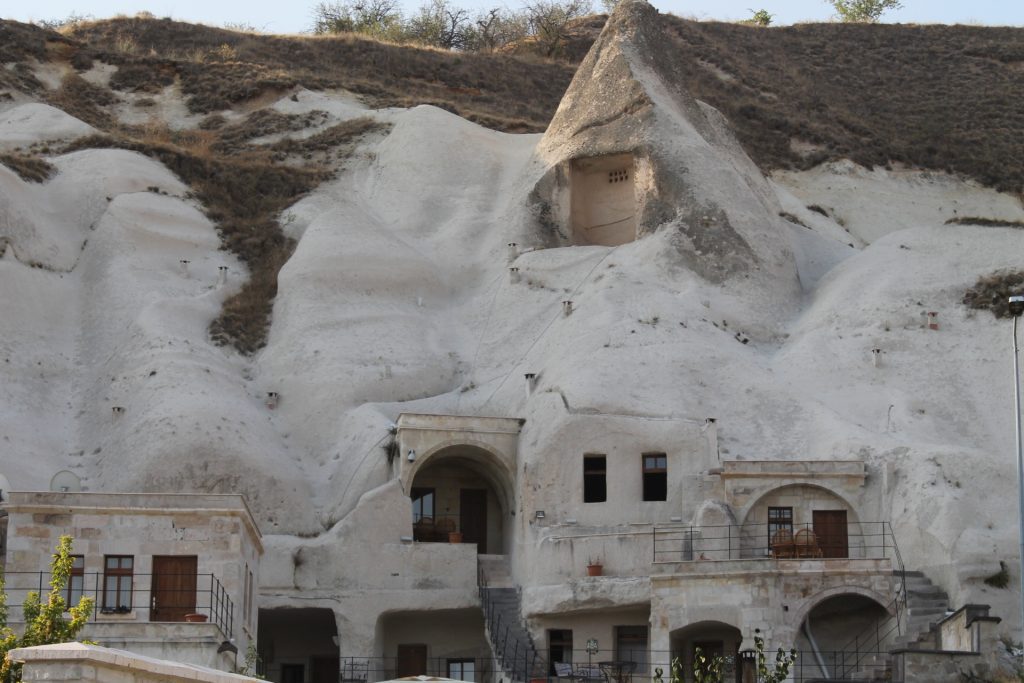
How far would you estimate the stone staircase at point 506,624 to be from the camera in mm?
48062

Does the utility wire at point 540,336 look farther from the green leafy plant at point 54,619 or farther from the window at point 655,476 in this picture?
the green leafy plant at point 54,619

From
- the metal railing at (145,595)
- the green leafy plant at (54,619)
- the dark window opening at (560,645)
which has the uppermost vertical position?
the metal railing at (145,595)

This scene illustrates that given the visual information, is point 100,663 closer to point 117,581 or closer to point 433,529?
point 117,581

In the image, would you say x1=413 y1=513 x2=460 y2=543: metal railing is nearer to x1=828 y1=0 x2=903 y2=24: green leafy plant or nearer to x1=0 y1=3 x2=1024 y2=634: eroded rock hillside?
x1=0 y1=3 x2=1024 y2=634: eroded rock hillside

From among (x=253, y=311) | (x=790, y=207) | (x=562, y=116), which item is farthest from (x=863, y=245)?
(x=253, y=311)

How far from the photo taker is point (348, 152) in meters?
73.6

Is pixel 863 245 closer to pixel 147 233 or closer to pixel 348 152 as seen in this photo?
pixel 348 152

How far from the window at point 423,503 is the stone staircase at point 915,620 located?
46.2ft

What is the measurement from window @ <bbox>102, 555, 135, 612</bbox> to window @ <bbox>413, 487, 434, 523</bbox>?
46.1 feet

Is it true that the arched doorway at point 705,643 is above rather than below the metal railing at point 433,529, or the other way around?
below

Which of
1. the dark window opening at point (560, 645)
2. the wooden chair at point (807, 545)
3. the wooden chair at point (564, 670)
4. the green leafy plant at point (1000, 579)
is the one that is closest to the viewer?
the green leafy plant at point (1000, 579)

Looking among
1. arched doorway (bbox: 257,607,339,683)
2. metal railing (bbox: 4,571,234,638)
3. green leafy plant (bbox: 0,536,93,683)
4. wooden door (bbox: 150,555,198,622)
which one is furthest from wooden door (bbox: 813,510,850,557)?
green leafy plant (bbox: 0,536,93,683)

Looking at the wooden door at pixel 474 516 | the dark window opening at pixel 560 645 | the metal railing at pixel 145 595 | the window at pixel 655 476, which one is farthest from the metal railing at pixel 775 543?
the metal railing at pixel 145 595

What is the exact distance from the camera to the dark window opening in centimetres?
4891
